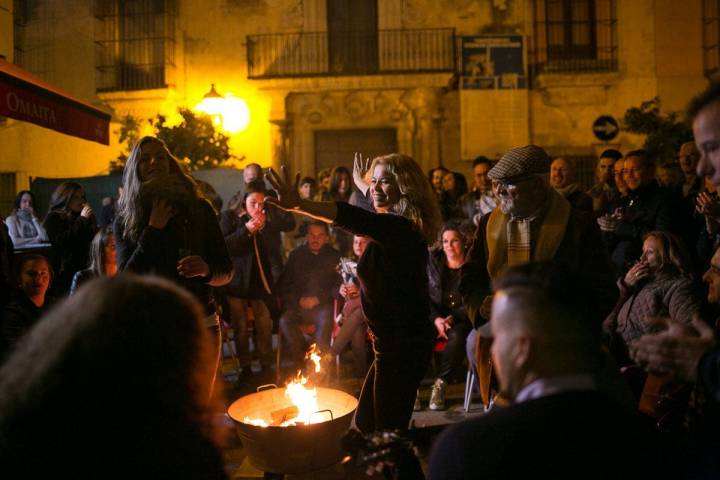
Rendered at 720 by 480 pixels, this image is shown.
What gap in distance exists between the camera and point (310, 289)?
717 centimetres

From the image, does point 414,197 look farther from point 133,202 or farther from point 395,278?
point 133,202

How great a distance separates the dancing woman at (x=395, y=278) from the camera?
3166 mm

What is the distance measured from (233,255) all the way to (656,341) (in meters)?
5.41

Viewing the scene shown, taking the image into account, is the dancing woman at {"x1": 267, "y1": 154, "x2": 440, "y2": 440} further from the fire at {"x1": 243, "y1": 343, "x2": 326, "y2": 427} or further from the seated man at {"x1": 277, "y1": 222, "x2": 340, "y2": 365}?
the seated man at {"x1": 277, "y1": 222, "x2": 340, "y2": 365}

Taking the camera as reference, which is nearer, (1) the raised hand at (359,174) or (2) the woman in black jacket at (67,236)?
(1) the raised hand at (359,174)

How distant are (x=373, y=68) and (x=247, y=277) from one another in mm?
10085

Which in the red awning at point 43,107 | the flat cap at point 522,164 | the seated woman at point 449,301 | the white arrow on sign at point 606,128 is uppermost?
the white arrow on sign at point 606,128

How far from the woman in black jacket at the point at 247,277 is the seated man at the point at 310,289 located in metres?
0.27

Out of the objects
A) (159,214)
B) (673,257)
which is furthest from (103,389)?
(673,257)

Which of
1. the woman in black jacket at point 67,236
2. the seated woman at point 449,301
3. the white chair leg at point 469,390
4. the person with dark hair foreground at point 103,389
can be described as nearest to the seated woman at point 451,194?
the seated woman at point 449,301

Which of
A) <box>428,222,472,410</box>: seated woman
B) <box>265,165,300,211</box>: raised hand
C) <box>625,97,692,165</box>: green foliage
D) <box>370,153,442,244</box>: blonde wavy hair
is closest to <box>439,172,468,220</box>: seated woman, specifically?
<box>428,222,472,410</box>: seated woman

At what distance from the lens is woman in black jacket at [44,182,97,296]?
6.84 meters

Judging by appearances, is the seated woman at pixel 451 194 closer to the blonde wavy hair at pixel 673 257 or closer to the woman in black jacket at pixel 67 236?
the blonde wavy hair at pixel 673 257

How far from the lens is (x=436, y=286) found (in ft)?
21.5
